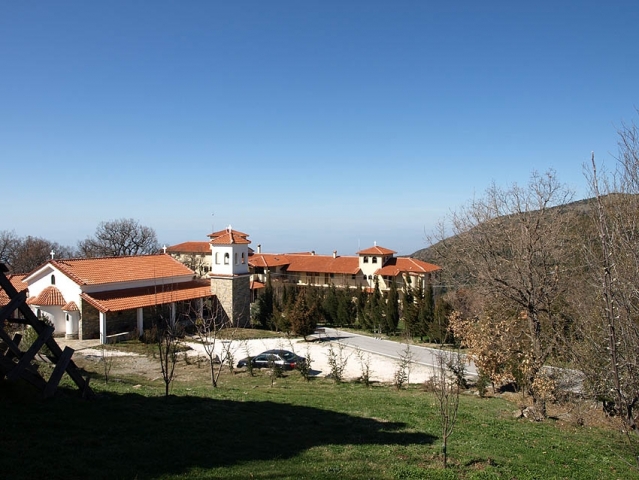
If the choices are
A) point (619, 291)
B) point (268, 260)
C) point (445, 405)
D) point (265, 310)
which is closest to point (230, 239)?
point (265, 310)

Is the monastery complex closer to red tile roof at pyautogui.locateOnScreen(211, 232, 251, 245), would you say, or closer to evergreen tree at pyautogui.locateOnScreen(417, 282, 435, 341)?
red tile roof at pyautogui.locateOnScreen(211, 232, 251, 245)

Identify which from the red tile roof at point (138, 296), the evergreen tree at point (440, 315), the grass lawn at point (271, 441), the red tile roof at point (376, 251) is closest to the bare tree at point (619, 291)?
the grass lawn at point (271, 441)

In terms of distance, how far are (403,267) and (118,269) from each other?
96.1 feet

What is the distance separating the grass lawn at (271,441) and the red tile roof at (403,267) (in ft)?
117

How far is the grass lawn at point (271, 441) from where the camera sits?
21.0ft

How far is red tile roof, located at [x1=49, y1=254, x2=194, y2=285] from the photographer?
28578mm

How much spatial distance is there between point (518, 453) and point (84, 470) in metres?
7.87

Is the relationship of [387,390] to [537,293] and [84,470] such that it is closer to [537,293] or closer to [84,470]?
[537,293]

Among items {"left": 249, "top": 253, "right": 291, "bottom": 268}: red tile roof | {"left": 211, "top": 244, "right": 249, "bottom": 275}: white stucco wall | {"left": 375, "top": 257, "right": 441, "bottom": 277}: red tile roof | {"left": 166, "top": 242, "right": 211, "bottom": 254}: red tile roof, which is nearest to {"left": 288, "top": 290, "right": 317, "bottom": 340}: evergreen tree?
{"left": 211, "top": 244, "right": 249, "bottom": 275}: white stucco wall

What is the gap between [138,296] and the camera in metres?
29.8

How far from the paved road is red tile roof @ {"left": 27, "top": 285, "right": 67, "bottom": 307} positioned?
17.5m

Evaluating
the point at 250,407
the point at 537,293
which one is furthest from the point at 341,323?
the point at 250,407

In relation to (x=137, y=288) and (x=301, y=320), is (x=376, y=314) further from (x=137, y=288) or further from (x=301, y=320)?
(x=137, y=288)

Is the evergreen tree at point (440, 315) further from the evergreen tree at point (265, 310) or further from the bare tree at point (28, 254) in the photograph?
the bare tree at point (28, 254)
